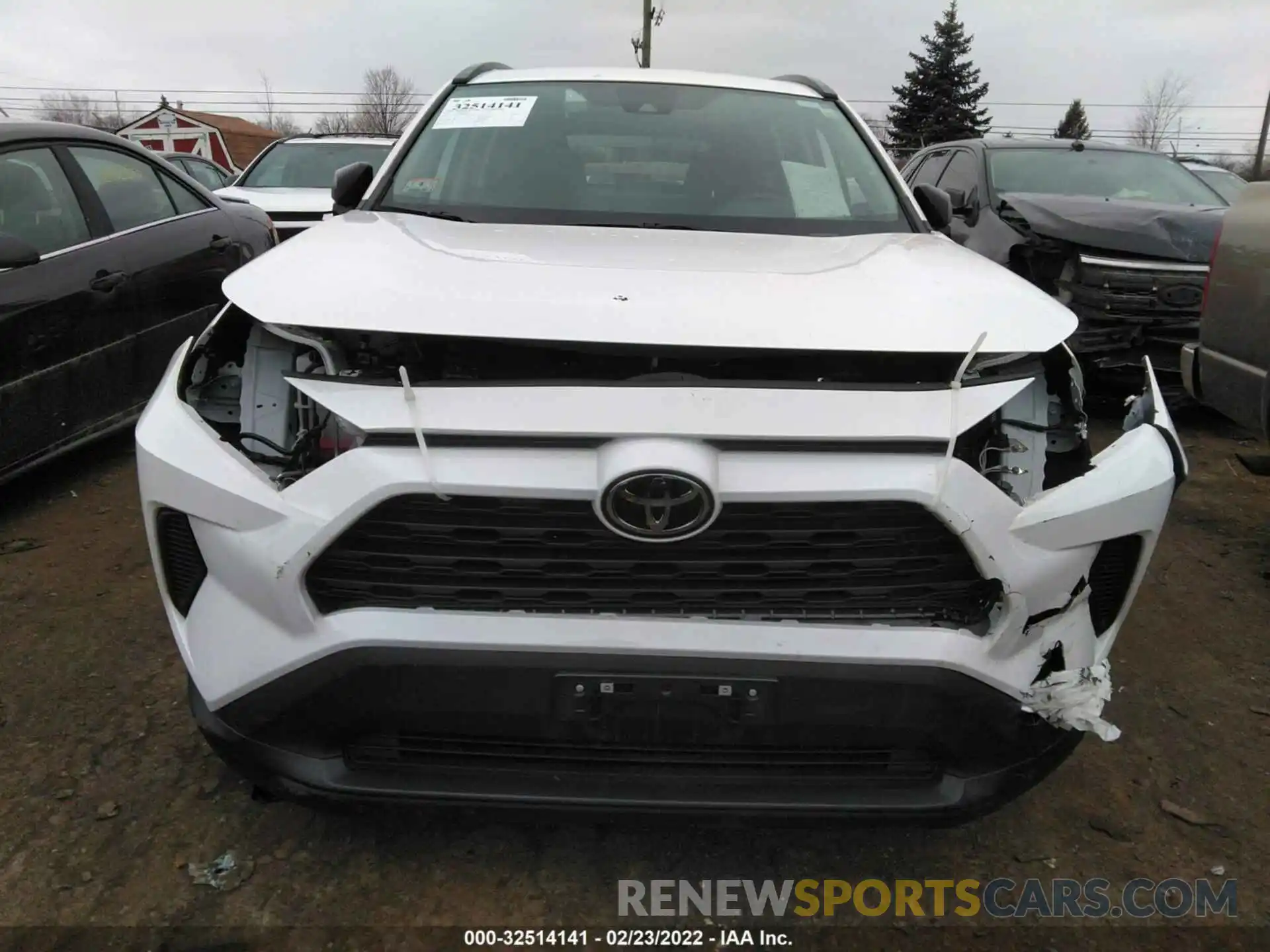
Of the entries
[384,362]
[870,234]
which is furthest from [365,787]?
[870,234]

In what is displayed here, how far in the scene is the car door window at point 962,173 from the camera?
696 centimetres

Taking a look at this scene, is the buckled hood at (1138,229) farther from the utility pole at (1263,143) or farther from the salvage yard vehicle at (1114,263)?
the utility pole at (1263,143)

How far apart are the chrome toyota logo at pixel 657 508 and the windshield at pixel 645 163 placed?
4.33ft

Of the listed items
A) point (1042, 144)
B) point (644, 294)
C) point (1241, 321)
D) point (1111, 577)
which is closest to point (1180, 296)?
point (1241, 321)

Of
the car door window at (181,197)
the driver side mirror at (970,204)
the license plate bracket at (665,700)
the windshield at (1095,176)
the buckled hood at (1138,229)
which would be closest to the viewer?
the license plate bracket at (665,700)

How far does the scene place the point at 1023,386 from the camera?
176 centimetres

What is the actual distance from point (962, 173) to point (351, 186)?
5.52 meters

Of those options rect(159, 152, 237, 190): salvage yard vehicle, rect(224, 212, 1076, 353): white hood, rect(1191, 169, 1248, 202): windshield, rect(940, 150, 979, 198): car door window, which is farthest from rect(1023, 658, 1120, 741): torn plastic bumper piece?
rect(159, 152, 237, 190): salvage yard vehicle

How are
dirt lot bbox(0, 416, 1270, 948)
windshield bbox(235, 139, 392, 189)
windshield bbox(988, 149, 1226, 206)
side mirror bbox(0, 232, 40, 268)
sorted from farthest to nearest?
windshield bbox(235, 139, 392, 189)
windshield bbox(988, 149, 1226, 206)
side mirror bbox(0, 232, 40, 268)
dirt lot bbox(0, 416, 1270, 948)

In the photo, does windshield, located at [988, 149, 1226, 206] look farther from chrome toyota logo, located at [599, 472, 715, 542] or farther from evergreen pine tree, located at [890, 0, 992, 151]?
evergreen pine tree, located at [890, 0, 992, 151]

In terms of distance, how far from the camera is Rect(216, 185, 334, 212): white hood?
7828 millimetres

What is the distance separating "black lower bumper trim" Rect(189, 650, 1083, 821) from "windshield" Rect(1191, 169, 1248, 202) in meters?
8.74

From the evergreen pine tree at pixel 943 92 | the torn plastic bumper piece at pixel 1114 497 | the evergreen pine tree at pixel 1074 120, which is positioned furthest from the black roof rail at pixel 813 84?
the evergreen pine tree at pixel 1074 120

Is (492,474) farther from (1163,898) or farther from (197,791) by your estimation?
(1163,898)
